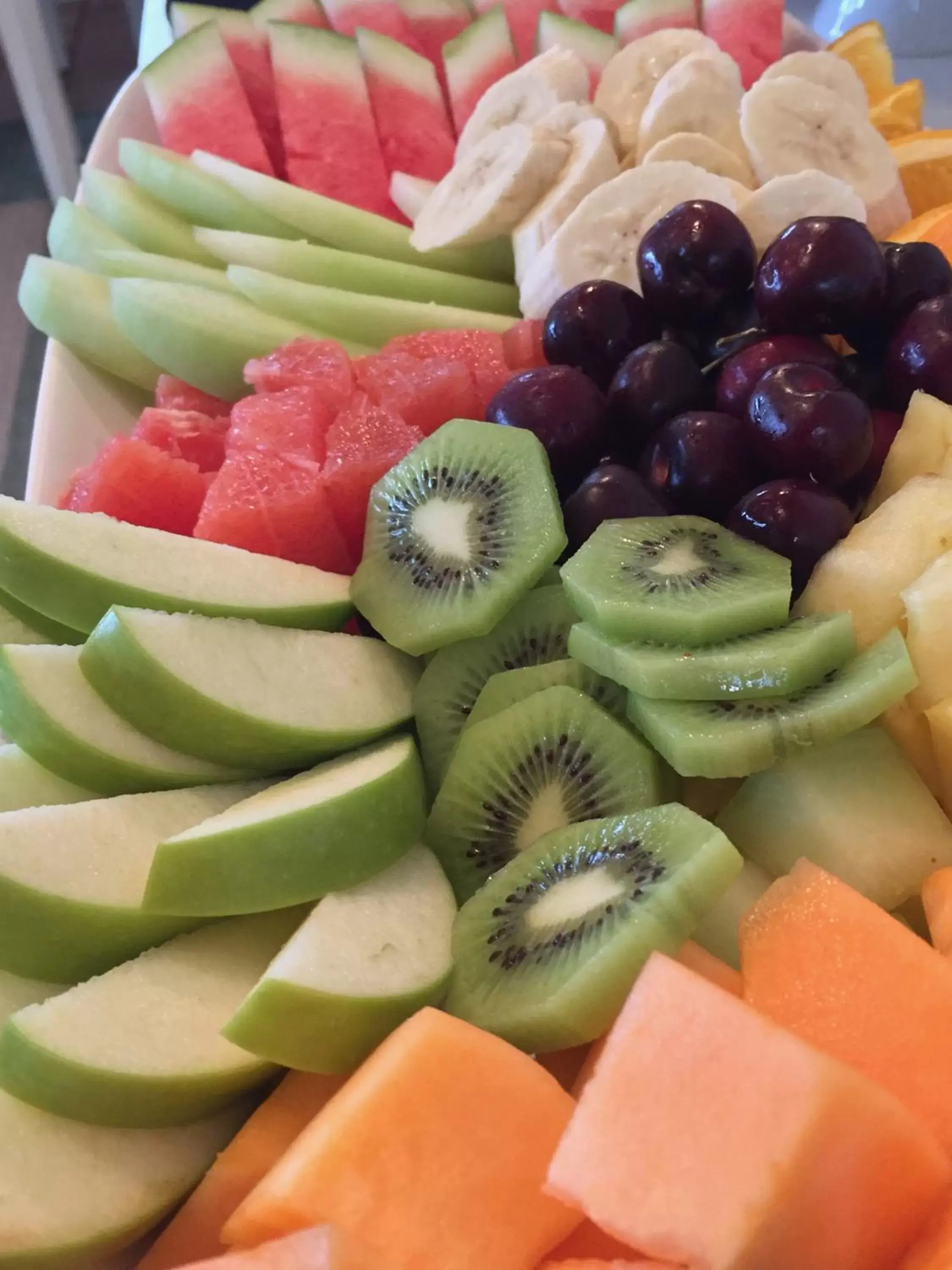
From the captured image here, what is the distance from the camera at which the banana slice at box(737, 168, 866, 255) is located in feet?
5.28

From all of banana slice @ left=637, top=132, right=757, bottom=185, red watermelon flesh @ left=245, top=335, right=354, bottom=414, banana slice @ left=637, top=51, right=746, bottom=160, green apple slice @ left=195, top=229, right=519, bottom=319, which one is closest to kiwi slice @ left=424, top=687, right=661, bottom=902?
red watermelon flesh @ left=245, top=335, right=354, bottom=414

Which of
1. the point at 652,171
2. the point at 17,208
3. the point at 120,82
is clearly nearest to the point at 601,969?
the point at 652,171

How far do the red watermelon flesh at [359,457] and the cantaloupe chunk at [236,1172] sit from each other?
718 millimetres

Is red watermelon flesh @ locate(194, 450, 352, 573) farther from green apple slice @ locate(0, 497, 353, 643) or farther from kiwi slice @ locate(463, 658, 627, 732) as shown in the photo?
kiwi slice @ locate(463, 658, 627, 732)

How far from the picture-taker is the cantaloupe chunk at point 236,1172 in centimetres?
86

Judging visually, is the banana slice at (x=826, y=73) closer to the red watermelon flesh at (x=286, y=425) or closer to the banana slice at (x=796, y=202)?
the banana slice at (x=796, y=202)

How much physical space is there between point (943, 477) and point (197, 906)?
0.94m

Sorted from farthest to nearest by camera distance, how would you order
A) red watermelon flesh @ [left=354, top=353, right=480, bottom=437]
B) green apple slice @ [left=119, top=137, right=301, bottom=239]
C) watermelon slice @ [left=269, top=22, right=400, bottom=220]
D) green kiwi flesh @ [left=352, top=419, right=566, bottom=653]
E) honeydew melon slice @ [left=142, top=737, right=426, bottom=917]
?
watermelon slice @ [left=269, top=22, right=400, bottom=220], green apple slice @ [left=119, top=137, right=301, bottom=239], red watermelon flesh @ [left=354, top=353, right=480, bottom=437], green kiwi flesh @ [left=352, top=419, right=566, bottom=653], honeydew melon slice @ [left=142, top=737, right=426, bottom=917]

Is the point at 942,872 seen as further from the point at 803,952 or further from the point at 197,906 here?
the point at 197,906

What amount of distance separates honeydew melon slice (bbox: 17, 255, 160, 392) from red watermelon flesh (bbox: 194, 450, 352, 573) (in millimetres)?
553

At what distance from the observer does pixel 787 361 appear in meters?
1.27

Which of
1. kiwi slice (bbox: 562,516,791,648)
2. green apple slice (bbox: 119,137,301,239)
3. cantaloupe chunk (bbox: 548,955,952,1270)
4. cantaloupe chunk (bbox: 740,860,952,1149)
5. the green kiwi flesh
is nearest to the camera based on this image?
cantaloupe chunk (bbox: 548,955,952,1270)

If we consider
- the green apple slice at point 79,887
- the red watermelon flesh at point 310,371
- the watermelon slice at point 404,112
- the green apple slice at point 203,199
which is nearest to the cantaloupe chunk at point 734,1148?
the green apple slice at point 79,887

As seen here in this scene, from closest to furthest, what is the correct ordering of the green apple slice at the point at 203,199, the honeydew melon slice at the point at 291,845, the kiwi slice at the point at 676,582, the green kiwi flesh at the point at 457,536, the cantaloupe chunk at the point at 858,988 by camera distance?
the cantaloupe chunk at the point at 858,988
the honeydew melon slice at the point at 291,845
the kiwi slice at the point at 676,582
the green kiwi flesh at the point at 457,536
the green apple slice at the point at 203,199
